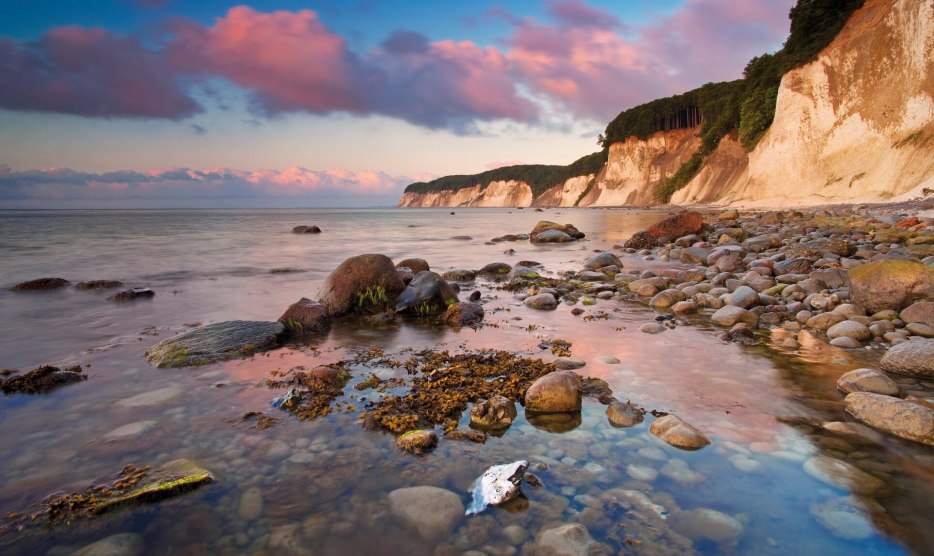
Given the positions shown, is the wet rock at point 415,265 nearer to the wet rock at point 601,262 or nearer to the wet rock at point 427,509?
the wet rock at point 601,262

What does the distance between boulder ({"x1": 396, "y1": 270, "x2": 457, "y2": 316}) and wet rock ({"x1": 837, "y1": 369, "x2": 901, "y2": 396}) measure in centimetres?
517

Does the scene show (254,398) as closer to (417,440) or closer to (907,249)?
(417,440)

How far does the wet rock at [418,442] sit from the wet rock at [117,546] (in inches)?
60.9

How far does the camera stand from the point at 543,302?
27.2ft

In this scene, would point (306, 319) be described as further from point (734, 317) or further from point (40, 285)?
point (40, 285)

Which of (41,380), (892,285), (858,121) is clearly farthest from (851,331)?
(858,121)

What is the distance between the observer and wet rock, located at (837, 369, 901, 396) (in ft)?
13.5

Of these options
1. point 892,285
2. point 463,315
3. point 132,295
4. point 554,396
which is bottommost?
point 132,295

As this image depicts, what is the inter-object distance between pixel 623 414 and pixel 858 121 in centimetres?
3944

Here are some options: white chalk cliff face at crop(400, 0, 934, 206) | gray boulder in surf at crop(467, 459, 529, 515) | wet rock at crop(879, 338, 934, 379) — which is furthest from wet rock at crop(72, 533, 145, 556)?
white chalk cliff face at crop(400, 0, 934, 206)

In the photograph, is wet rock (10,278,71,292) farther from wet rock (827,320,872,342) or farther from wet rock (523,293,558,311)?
wet rock (827,320,872,342)

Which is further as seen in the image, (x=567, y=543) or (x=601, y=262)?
(x=601, y=262)

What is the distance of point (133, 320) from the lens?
7.88 meters

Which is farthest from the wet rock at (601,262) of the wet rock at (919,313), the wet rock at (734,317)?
the wet rock at (919,313)
